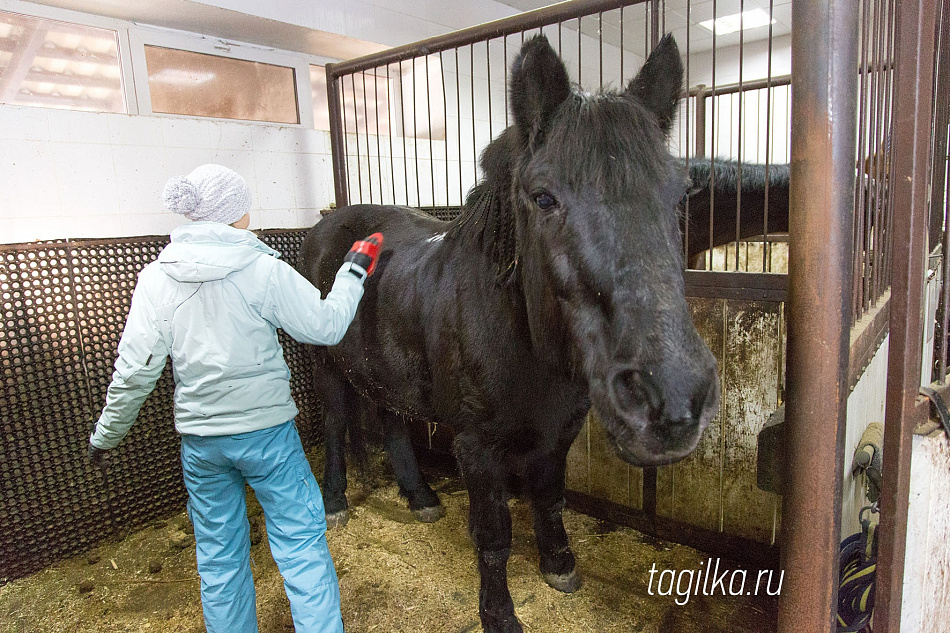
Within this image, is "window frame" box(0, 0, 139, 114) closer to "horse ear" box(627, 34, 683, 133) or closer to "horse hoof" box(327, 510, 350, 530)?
"horse hoof" box(327, 510, 350, 530)

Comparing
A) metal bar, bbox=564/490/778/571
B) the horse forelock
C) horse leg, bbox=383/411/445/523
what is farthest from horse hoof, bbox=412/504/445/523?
the horse forelock

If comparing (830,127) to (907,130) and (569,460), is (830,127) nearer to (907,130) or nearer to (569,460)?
(907,130)

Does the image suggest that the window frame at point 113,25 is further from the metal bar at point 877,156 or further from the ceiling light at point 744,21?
the ceiling light at point 744,21

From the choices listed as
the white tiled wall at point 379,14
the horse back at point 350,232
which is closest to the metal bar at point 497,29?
the white tiled wall at point 379,14

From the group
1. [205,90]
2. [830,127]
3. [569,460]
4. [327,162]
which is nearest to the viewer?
[830,127]

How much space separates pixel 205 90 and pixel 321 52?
1.07 m

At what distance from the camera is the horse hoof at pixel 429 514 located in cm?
287

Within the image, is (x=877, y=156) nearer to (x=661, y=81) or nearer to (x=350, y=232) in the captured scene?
(x=661, y=81)

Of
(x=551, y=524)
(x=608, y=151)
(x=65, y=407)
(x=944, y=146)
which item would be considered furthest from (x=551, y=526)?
(x=65, y=407)

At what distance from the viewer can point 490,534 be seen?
1.95 metres

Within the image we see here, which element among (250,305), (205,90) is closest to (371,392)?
(250,305)

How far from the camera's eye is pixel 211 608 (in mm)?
1785

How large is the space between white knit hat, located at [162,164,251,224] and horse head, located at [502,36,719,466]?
3.05ft

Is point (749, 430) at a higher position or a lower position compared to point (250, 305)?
lower
